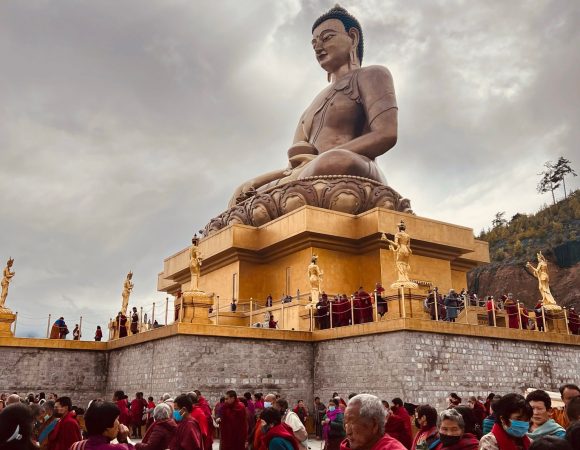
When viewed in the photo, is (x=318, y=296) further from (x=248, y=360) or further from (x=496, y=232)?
(x=496, y=232)

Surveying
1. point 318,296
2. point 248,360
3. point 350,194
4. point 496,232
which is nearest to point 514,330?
point 318,296

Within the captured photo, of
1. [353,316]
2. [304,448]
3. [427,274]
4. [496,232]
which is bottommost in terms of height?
[304,448]

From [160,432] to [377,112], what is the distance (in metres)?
17.7

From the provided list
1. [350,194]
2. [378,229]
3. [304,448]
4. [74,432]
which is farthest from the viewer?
[350,194]

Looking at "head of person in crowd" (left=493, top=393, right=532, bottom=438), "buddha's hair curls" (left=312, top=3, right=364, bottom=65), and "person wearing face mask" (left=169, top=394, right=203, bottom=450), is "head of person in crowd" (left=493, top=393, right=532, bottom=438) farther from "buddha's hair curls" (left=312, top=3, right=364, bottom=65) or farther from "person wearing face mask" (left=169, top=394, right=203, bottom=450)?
"buddha's hair curls" (left=312, top=3, right=364, bottom=65)

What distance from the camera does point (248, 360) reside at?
12.0 m

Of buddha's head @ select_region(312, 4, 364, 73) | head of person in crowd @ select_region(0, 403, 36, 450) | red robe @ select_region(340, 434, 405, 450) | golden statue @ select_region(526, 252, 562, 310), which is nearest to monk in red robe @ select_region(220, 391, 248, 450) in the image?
head of person in crowd @ select_region(0, 403, 36, 450)

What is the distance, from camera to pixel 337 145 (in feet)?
71.3

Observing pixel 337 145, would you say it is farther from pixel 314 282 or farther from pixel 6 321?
pixel 6 321

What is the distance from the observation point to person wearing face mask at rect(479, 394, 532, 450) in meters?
3.51

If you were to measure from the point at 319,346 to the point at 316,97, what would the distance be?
44.0 feet

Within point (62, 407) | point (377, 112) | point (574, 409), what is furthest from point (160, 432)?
point (377, 112)

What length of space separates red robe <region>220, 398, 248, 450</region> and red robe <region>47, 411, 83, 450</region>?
2218 millimetres

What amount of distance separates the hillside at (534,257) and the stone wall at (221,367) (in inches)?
898
